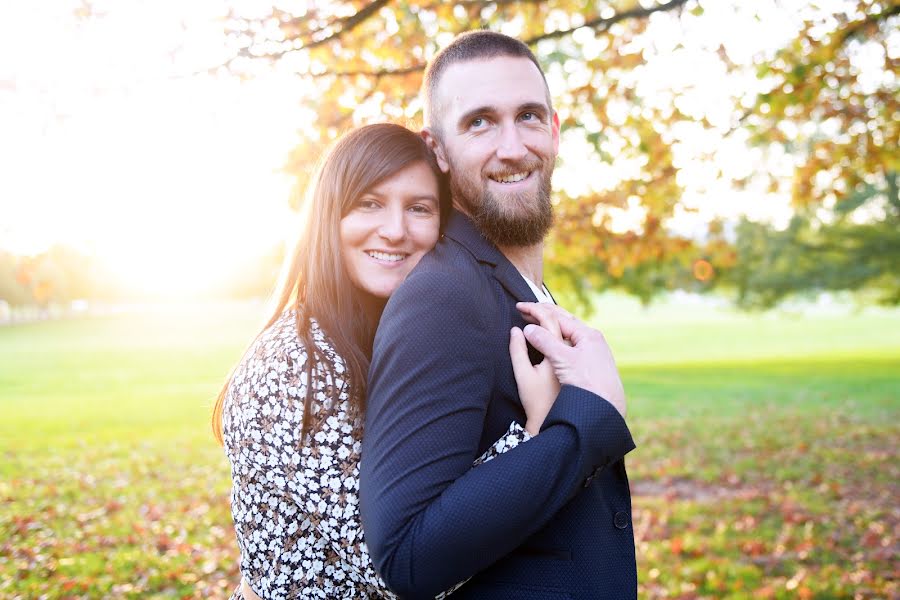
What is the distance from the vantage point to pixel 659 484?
987 centimetres

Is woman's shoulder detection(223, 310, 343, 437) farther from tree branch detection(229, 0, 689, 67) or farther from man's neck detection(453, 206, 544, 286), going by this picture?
tree branch detection(229, 0, 689, 67)

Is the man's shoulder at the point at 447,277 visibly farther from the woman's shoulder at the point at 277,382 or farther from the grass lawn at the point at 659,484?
the grass lawn at the point at 659,484

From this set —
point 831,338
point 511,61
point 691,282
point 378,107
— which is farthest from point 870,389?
point 831,338

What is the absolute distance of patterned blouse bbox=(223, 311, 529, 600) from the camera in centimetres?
206

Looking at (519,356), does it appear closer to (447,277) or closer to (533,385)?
(533,385)

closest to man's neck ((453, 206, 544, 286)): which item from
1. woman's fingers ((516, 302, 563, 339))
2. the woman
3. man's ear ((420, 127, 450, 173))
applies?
man's ear ((420, 127, 450, 173))

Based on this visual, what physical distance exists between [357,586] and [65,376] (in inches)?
1055

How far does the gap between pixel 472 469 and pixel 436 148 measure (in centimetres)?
125

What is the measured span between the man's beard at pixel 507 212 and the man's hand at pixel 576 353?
0.36m

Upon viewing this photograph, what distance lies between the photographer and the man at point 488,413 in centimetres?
167

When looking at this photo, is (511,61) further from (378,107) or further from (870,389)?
(870,389)

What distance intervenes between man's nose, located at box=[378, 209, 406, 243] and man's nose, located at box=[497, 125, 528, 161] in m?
0.41

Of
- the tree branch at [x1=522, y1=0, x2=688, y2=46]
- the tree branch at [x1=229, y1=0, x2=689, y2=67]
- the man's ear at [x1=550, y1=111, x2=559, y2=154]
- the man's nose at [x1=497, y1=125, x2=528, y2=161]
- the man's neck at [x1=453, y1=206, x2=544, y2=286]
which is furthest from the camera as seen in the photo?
the tree branch at [x1=522, y1=0, x2=688, y2=46]

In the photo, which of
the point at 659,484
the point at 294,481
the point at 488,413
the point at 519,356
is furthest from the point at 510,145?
the point at 659,484
